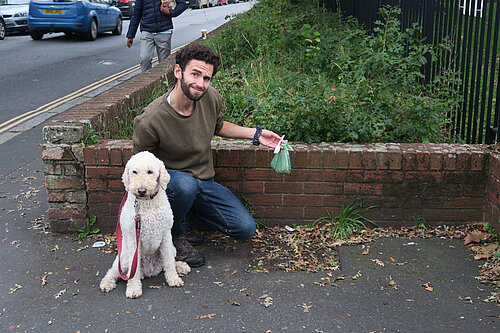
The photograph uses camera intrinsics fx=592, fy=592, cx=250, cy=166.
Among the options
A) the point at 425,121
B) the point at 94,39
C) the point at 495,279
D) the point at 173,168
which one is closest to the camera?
the point at 495,279

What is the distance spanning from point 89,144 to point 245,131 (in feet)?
4.02

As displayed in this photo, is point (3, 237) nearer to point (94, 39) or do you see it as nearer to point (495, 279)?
point (495, 279)

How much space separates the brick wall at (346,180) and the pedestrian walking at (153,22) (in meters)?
5.25

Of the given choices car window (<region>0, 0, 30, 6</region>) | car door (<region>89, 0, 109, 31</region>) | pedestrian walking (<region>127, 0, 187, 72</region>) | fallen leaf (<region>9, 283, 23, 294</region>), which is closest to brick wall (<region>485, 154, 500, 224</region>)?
fallen leaf (<region>9, 283, 23, 294</region>)

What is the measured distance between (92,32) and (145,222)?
17.2 metres

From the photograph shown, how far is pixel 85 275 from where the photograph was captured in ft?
13.2

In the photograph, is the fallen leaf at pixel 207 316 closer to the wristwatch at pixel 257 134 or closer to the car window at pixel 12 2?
the wristwatch at pixel 257 134

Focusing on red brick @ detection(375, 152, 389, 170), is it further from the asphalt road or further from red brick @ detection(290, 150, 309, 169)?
the asphalt road

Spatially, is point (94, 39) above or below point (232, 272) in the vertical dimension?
above

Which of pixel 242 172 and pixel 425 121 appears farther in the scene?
pixel 425 121

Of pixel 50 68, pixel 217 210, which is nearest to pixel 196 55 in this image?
pixel 217 210

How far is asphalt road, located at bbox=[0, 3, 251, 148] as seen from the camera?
9953mm

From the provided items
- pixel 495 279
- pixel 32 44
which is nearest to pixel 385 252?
pixel 495 279

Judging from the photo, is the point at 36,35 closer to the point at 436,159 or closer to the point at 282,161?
the point at 282,161
